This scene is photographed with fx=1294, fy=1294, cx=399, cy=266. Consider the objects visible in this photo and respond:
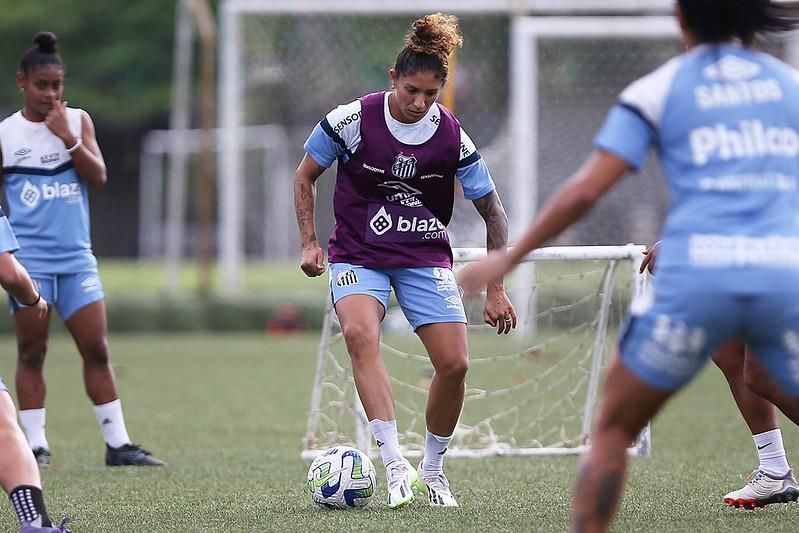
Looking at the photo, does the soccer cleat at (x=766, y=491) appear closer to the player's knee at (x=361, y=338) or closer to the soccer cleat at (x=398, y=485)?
the soccer cleat at (x=398, y=485)

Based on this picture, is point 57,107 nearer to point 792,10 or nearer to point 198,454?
point 198,454

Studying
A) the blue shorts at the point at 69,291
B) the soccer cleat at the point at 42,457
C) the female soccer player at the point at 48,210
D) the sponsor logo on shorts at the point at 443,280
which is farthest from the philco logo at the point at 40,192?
the sponsor logo on shorts at the point at 443,280

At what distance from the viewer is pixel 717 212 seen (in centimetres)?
346

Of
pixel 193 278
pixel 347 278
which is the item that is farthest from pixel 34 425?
pixel 193 278

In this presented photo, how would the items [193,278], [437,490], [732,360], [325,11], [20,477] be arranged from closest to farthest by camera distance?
1. [20,477]
2. [732,360]
3. [437,490]
4. [325,11]
5. [193,278]

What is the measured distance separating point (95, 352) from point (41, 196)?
0.93 metres

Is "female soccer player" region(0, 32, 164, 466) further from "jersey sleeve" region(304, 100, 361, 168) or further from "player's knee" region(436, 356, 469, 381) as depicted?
"player's knee" region(436, 356, 469, 381)

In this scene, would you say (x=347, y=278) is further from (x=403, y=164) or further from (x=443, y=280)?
(x=403, y=164)

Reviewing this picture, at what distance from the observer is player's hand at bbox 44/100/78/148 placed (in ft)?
23.3

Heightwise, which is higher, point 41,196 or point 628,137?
point 628,137

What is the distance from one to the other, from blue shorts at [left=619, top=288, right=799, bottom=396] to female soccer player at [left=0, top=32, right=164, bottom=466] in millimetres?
4449

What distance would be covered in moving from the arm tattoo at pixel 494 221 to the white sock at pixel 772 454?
55.9 inches

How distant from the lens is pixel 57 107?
7184 millimetres

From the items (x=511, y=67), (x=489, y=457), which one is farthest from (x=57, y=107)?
(x=511, y=67)
